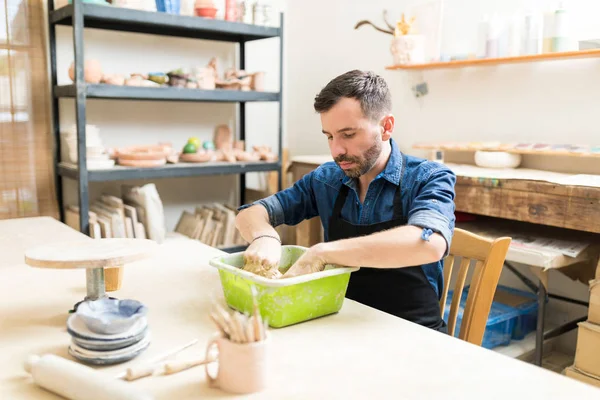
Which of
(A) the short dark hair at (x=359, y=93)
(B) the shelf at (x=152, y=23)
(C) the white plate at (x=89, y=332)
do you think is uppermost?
(B) the shelf at (x=152, y=23)

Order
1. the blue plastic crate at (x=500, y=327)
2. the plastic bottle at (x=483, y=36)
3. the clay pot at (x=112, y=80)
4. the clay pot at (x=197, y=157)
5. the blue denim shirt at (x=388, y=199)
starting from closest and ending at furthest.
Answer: the blue denim shirt at (x=388, y=199)
the blue plastic crate at (x=500, y=327)
the plastic bottle at (x=483, y=36)
the clay pot at (x=112, y=80)
the clay pot at (x=197, y=157)

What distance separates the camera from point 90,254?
123 cm

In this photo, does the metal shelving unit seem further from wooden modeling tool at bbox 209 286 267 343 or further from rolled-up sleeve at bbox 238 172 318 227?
wooden modeling tool at bbox 209 286 267 343

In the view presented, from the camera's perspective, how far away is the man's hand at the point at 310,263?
4.39ft

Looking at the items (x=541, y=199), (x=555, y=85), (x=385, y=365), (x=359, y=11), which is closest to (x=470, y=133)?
(x=555, y=85)

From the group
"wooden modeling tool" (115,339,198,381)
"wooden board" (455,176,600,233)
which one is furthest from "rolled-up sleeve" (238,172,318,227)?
"wooden board" (455,176,600,233)

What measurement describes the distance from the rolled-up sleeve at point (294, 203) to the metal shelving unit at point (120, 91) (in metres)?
1.36

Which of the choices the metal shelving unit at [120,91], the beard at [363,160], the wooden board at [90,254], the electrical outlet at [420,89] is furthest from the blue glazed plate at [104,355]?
the electrical outlet at [420,89]

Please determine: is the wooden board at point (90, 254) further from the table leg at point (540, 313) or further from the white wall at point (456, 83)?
the white wall at point (456, 83)

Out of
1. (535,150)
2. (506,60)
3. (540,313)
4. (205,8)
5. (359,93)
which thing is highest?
(205,8)

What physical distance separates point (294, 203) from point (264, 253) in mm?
449

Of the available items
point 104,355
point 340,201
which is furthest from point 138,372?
point 340,201

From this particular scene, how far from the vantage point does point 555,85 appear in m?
2.80

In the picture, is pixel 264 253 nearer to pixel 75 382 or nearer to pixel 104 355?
pixel 104 355
